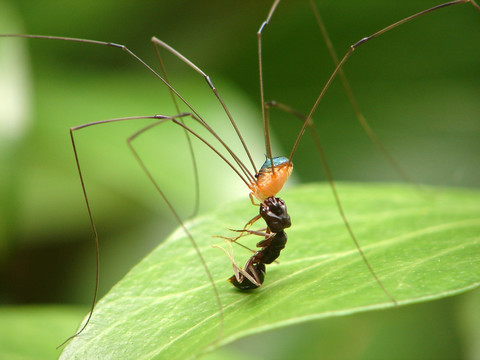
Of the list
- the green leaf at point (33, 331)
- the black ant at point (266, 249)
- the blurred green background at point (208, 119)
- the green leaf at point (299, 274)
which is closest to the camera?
the green leaf at point (299, 274)

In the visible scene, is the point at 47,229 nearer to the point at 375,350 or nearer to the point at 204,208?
the point at 204,208

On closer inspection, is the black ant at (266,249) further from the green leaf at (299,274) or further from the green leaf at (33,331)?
the green leaf at (33,331)

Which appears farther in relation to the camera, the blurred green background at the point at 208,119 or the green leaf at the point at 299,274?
the blurred green background at the point at 208,119

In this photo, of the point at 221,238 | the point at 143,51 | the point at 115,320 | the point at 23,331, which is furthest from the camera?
the point at 143,51

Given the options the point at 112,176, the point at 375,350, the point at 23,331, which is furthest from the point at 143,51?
the point at 375,350

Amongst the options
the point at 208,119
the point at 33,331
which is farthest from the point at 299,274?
the point at 208,119

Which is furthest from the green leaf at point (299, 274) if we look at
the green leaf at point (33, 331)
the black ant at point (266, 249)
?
the green leaf at point (33, 331)
